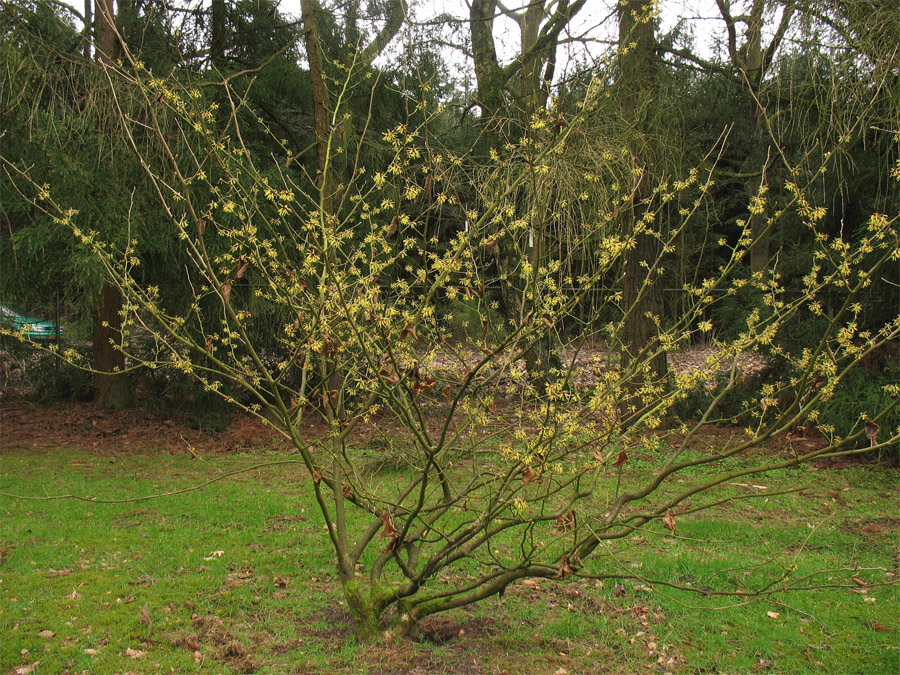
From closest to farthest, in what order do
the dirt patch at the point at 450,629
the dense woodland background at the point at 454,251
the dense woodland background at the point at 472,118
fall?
the dense woodland background at the point at 454,251, the dirt patch at the point at 450,629, the dense woodland background at the point at 472,118

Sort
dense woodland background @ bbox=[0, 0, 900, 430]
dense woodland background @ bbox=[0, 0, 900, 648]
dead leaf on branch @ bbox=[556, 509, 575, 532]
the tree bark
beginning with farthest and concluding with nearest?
the tree bark
dense woodland background @ bbox=[0, 0, 900, 430]
dense woodland background @ bbox=[0, 0, 900, 648]
dead leaf on branch @ bbox=[556, 509, 575, 532]

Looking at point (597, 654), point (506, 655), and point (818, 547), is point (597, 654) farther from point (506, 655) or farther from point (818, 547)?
point (818, 547)

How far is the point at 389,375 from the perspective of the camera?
333cm

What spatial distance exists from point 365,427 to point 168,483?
12.1ft

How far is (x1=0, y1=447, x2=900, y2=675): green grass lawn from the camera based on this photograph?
12.1ft

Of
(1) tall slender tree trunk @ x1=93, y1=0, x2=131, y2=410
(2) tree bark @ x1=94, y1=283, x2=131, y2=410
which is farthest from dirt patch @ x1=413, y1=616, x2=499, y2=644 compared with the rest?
(2) tree bark @ x1=94, y1=283, x2=131, y2=410

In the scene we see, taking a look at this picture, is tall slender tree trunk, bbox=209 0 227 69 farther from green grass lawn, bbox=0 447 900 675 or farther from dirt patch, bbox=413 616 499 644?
dirt patch, bbox=413 616 499 644

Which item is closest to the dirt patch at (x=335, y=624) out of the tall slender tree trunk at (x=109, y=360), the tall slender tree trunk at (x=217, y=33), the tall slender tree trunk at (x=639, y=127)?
the tall slender tree trunk at (x=639, y=127)

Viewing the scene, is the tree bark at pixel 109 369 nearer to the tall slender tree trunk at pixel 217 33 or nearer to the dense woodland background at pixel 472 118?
the dense woodland background at pixel 472 118

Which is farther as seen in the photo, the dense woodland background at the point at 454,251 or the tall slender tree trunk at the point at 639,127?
the tall slender tree trunk at the point at 639,127

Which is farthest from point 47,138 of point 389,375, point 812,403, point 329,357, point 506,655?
point 812,403

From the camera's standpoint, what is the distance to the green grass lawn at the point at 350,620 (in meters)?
3.68

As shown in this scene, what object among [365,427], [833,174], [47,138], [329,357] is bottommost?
[365,427]

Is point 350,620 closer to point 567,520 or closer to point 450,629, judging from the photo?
point 450,629
